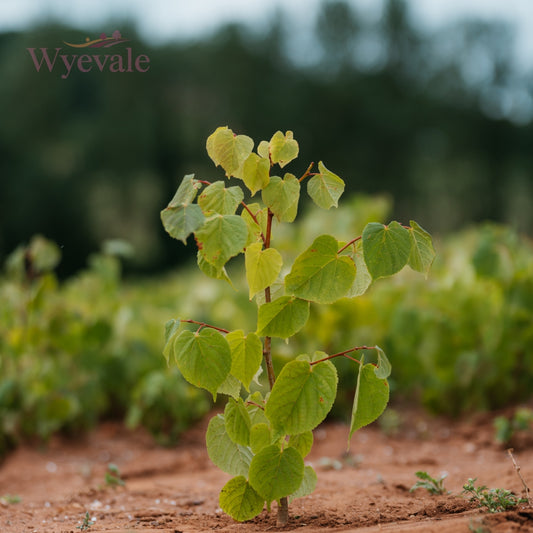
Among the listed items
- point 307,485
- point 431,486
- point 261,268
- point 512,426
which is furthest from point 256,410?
point 512,426

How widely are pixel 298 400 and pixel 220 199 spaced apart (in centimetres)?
36

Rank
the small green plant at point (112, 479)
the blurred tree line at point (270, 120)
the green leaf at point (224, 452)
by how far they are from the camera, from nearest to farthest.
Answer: the green leaf at point (224, 452)
the small green plant at point (112, 479)
the blurred tree line at point (270, 120)

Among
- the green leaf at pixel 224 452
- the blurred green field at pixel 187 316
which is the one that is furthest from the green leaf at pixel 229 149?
the blurred green field at pixel 187 316

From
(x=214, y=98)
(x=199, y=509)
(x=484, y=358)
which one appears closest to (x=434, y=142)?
(x=214, y=98)

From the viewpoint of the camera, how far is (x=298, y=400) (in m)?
0.93

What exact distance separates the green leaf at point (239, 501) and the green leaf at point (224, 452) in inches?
0.9

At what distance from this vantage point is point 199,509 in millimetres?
1336

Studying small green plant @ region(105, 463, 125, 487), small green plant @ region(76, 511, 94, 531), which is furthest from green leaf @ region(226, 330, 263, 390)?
small green plant @ region(105, 463, 125, 487)

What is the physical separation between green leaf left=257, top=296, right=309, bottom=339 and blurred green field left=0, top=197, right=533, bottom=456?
1113 millimetres

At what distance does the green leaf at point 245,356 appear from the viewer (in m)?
0.97

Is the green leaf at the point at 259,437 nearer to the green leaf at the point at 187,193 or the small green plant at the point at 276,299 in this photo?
the small green plant at the point at 276,299

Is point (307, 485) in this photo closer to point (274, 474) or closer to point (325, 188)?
point (274, 474)

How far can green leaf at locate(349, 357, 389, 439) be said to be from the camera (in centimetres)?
92

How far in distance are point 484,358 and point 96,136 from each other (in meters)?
12.5
